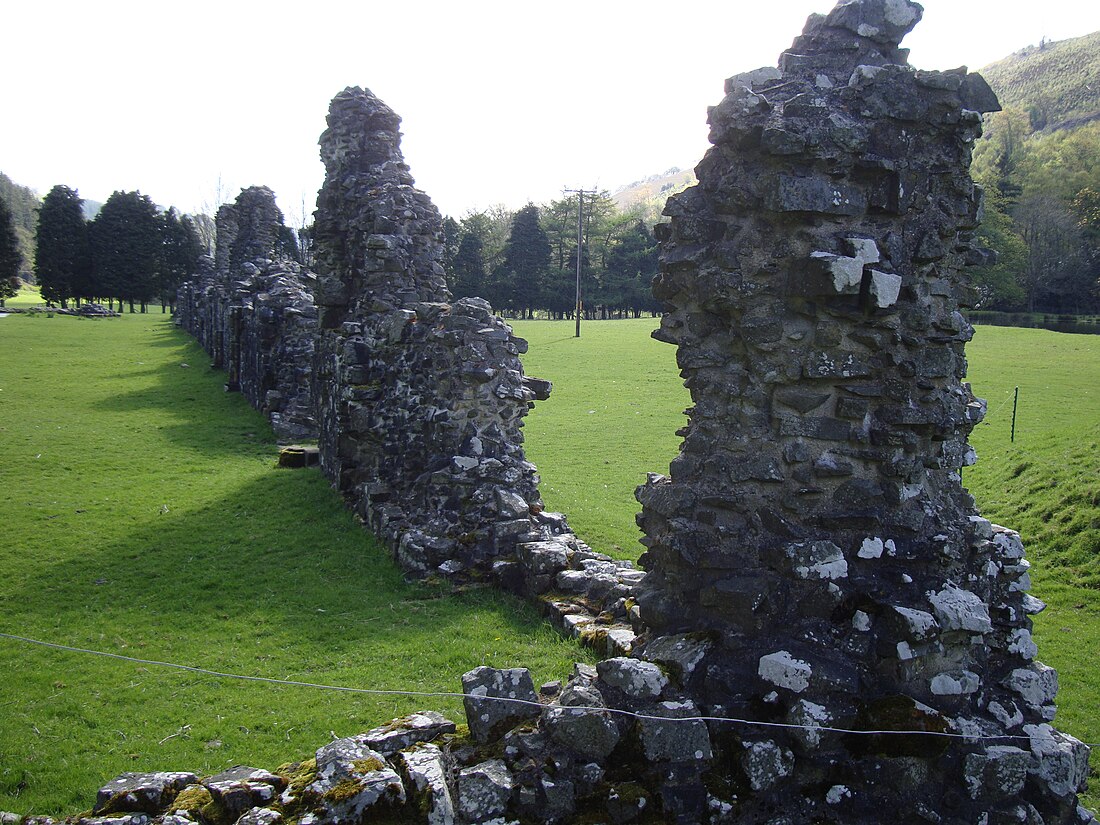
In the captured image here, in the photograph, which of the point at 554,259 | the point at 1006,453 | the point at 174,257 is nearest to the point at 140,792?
the point at 1006,453

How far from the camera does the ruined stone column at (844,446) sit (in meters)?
4.70

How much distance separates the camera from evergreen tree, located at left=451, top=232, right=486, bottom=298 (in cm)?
5906

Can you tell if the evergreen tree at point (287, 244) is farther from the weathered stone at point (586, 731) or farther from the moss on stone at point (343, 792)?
the weathered stone at point (586, 731)

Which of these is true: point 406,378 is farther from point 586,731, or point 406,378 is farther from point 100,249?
point 100,249

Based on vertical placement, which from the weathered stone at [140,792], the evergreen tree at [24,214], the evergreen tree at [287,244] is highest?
the evergreen tree at [24,214]

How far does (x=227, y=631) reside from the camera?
27.8 feet

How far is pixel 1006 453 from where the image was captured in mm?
15969

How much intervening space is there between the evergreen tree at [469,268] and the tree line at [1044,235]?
32650mm

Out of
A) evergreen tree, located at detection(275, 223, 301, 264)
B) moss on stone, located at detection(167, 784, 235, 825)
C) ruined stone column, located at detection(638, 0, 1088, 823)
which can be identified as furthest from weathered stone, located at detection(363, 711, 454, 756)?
evergreen tree, located at detection(275, 223, 301, 264)

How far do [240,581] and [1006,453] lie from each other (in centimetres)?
1419

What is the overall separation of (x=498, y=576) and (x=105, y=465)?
10.1 m

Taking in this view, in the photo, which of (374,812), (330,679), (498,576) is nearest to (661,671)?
(374,812)

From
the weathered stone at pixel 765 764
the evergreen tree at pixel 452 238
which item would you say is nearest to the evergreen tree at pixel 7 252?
the evergreen tree at pixel 452 238

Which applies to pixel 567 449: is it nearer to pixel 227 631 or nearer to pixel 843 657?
pixel 227 631
